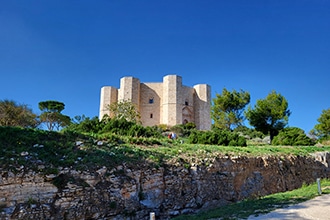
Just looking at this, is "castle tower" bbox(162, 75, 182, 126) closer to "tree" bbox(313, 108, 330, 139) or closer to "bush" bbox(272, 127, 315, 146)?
"tree" bbox(313, 108, 330, 139)

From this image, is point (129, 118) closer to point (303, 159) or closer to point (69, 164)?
point (303, 159)

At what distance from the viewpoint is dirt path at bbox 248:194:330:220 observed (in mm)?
4619

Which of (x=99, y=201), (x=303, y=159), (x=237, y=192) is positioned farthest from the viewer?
(x=303, y=159)

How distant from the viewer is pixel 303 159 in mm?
11469

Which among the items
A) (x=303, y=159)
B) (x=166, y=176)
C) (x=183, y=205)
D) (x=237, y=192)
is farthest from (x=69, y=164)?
(x=303, y=159)

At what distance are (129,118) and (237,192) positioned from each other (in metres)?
20.3

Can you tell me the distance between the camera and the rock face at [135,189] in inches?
204

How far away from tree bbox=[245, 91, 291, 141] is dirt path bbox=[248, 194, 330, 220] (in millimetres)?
21442

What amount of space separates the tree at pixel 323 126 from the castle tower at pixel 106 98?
85.8 ft

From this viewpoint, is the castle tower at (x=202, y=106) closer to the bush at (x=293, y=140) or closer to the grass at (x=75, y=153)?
the bush at (x=293, y=140)

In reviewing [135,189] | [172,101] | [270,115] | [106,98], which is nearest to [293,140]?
[270,115]

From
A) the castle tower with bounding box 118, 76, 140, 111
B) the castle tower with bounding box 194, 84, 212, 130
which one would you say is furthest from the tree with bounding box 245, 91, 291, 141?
the castle tower with bounding box 118, 76, 140, 111

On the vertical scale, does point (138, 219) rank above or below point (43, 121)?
below

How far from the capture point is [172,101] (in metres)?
35.8
